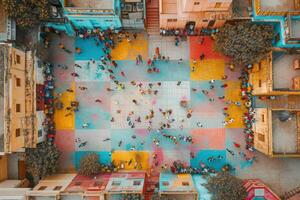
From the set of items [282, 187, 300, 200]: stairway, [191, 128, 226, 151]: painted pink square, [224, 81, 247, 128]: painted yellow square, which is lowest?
[282, 187, 300, 200]: stairway

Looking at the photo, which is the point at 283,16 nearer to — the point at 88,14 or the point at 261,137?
the point at 261,137

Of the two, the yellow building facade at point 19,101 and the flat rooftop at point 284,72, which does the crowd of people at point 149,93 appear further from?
the flat rooftop at point 284,72

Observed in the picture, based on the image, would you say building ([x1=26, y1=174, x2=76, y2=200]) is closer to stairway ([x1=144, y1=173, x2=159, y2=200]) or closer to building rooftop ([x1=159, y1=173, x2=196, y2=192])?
stairway ([x1=144, y1=173, x2=159, y2=200])

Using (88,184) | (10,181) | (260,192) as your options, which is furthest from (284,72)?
(10,181)

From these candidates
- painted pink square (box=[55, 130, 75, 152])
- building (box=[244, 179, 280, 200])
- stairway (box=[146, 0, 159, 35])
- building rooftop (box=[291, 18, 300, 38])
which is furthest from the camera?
painted pink square (box=[55, 130, 75, 152])

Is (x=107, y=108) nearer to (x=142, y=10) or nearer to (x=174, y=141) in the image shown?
(x=174, y=141)

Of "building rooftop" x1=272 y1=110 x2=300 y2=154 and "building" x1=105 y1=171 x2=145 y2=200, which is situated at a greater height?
"building rooftop" x1=272 y1=110 x2=300 y2=154

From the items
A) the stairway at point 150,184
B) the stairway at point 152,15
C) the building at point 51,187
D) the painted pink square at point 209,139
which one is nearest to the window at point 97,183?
the building at point 51,187

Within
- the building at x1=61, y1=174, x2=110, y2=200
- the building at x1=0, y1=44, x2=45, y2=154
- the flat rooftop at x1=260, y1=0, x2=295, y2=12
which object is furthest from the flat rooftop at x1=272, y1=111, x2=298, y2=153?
the building at x1=0, y1=44, x2=45, y2=154
